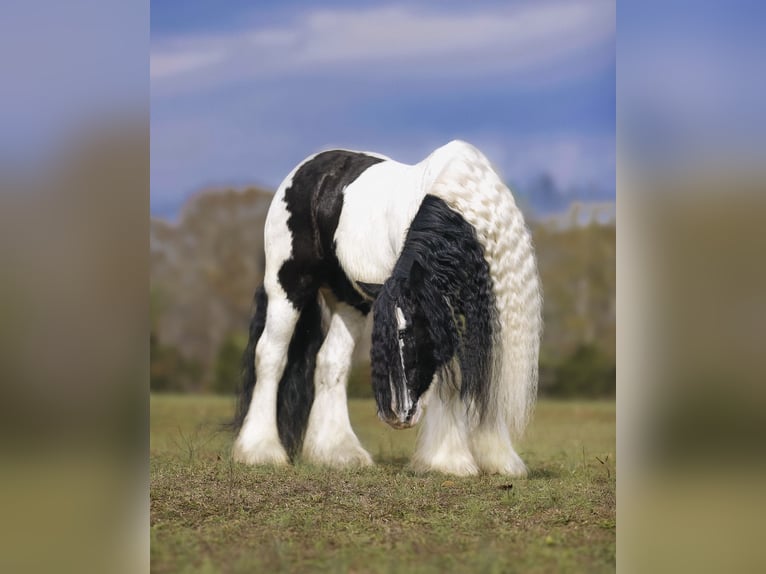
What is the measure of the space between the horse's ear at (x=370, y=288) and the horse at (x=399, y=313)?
0.5 inches

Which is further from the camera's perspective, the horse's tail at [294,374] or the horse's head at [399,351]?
the horse's tail at [294,374]

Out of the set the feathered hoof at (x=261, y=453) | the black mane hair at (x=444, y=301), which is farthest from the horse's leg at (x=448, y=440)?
the feathered hoof at (x=261, y=453)

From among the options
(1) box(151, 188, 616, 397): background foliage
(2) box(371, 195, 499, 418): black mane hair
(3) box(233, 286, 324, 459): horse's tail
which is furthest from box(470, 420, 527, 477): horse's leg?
(1) box(151, 188, 616, 397): background foliage

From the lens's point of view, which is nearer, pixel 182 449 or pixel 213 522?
pixel 213 522

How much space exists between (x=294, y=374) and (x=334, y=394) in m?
0.45

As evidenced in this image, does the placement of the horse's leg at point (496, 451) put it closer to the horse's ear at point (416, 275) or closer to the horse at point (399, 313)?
the horse at point (399, 313)

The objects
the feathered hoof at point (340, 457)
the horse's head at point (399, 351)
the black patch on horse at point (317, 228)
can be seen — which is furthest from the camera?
the black patch on horse at point (317, 228)

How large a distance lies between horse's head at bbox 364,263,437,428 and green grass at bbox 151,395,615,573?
22.3 inches

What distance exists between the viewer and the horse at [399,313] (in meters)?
5.77
